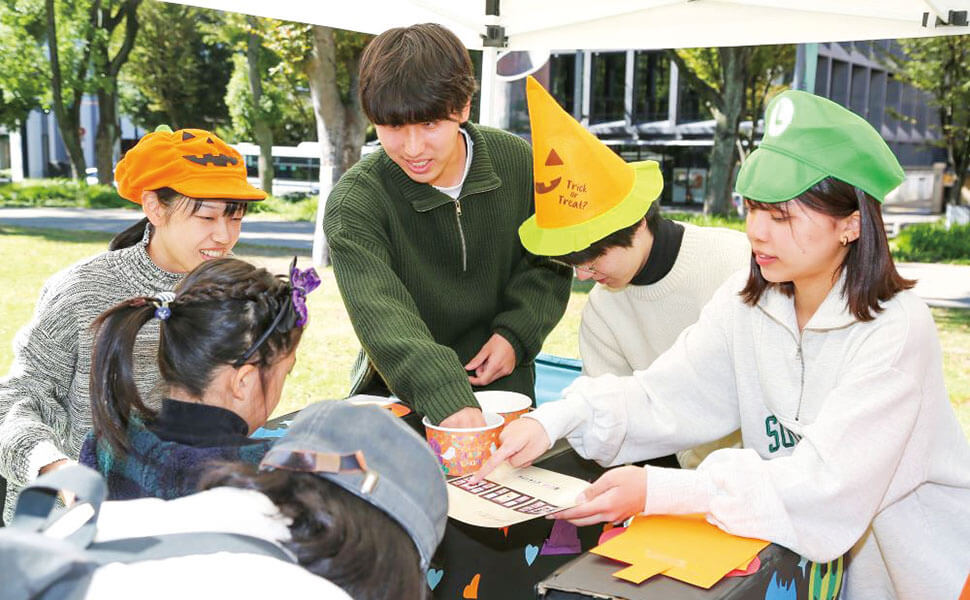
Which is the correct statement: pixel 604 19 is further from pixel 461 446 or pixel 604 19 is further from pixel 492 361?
pixel 461 446

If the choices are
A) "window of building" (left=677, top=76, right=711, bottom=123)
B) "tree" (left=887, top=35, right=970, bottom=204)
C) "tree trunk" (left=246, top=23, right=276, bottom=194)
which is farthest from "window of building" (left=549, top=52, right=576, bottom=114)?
"tree" (left=887, top=35, right=970, bottom=204)

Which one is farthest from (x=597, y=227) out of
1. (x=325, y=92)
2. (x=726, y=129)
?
(x=726, y=129)

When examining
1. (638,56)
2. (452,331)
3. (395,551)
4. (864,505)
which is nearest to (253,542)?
(395,551)

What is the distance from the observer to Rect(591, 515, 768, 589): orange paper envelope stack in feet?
4.41

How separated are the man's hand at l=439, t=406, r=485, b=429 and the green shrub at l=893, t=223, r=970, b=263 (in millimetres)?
12013

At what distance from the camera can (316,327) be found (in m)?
8.48

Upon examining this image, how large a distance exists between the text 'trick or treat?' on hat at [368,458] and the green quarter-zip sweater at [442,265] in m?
1.03

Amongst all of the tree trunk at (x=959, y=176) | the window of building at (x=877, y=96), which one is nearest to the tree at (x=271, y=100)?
the tree trunk at (x=959, y=176)

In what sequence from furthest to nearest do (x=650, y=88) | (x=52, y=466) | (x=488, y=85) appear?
1. (x=650, y=88)
2. (x=488, y=85)
3. (x=52, y=466)

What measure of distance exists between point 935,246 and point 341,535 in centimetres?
1348

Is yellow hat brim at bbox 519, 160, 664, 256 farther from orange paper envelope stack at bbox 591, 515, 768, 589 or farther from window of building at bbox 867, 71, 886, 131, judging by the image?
window of building at bbox 867, 71, 886, 131

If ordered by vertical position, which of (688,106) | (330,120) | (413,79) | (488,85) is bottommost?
(413,79)

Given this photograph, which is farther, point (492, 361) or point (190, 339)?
point (492, 361)

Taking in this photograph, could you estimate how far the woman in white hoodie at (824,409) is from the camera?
5.01 ft
